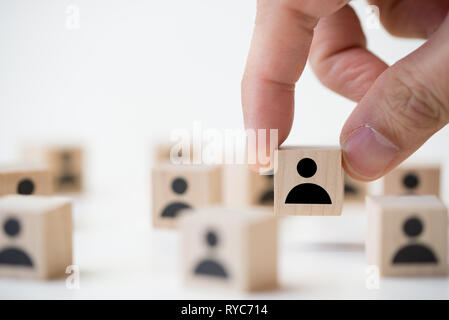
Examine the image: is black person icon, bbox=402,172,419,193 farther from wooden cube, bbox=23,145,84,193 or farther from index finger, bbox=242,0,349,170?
wooden cube, bbox=23,145,84,193

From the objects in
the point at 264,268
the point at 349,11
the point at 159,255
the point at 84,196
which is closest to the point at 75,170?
the point at 84,196

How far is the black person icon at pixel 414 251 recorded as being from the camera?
1491mm

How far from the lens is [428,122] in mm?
967

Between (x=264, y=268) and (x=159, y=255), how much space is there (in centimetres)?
42

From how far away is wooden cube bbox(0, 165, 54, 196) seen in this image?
5.75ft

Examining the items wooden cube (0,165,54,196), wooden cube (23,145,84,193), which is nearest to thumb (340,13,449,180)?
wooden cube (0,165,54,196)

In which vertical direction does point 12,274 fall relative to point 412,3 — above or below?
below

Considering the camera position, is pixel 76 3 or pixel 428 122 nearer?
pixel 428 122

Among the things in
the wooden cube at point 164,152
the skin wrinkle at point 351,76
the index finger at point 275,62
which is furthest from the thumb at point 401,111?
the wooden cube at point 164,152

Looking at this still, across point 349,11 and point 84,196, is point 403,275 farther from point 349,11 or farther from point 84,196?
point 84,196

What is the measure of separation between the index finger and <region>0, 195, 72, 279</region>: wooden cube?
63 cm
